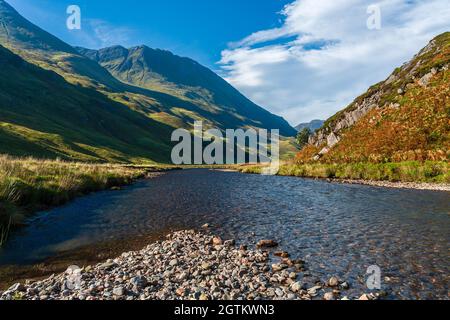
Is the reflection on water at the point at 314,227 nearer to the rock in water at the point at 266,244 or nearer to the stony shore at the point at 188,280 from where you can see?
the rock in water at the point at 266,244

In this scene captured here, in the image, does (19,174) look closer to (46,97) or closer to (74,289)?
(74,289)

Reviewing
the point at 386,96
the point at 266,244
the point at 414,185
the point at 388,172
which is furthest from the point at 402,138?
the point at 266,244

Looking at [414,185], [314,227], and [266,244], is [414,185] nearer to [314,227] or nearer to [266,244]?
[314,227]

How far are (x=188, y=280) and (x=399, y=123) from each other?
6505cm

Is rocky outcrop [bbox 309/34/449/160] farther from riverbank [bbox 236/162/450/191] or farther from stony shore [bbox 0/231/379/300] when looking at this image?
stony shore [bbox 0/231/379/300]

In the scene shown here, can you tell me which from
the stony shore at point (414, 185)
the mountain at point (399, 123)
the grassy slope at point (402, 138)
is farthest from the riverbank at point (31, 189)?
the mountain at point (399, 123)

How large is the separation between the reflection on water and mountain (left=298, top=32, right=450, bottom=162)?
2306 centimetres

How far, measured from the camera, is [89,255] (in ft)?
53.2

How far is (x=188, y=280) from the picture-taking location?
1200 cm

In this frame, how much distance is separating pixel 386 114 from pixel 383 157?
2057cm

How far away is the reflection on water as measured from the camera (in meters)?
13.5

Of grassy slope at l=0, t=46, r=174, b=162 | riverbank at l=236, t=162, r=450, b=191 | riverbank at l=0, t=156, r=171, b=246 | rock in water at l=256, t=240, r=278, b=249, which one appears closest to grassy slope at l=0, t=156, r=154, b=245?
riverbank at l=0, t=156, r=171, b=246

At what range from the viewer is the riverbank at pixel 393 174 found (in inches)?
1612
